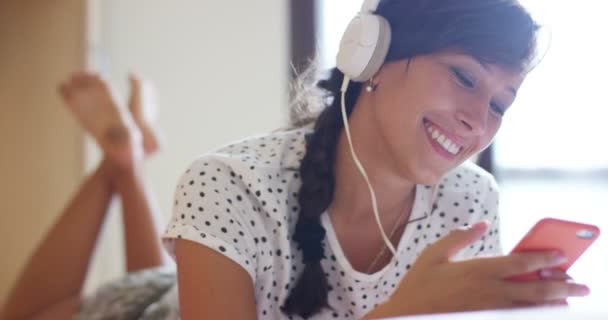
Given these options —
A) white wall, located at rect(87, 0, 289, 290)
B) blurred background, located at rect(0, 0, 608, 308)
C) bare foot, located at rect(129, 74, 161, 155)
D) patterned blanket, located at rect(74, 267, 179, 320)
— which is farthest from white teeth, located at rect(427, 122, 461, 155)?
white wall, located at rect(87, 0, 289, 290)

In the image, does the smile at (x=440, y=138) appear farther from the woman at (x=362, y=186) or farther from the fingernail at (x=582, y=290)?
the fingernail at (x=582, y=290)

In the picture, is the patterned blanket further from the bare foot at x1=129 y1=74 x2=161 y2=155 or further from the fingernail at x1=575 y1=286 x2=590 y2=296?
the fingernail at x1=575 y1=286 x2=590 y2=296

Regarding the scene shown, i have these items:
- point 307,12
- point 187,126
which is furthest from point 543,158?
point 187,126

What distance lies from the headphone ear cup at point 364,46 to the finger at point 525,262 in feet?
1.01

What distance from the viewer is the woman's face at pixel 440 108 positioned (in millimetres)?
828

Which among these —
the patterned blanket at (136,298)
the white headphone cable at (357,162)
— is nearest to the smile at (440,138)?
the white headphone cable at (357,162)

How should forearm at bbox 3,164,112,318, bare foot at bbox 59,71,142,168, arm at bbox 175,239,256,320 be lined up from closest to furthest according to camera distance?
arm at bbox 175,239,256,320 < forearm at bbox 3,164,112,318 < bare foot at bbox 59,71,142,168

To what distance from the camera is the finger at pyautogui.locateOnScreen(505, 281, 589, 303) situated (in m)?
0.63

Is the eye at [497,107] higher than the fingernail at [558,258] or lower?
higher

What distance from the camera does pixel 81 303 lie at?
4.84ft

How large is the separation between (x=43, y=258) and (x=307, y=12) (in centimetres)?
109

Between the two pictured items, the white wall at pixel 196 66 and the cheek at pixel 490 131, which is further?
the white wall at pixel 196 66

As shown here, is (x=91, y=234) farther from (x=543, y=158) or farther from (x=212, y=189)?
(x=543, y=158)

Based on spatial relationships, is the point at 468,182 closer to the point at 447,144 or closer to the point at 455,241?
the point at 447,144
